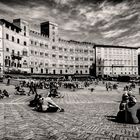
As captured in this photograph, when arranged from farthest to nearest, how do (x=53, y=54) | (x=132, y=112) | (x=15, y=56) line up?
(x=53, y=54)
(x=15, y=56)
(x=132, y=112)

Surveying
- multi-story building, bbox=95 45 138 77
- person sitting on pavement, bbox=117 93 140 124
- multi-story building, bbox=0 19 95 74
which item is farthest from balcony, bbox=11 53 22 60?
person sitting on pavement, bbox=117 93 140 124

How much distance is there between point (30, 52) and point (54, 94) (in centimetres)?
4205

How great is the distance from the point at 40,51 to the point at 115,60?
117 ft

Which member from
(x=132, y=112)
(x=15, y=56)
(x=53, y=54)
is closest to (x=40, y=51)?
(x=53, y=54)

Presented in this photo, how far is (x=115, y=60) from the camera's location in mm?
79875

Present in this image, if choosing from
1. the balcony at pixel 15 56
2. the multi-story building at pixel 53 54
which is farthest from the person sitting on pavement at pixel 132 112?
the balcony at pixel 15 56

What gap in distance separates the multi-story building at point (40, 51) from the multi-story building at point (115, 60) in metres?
3.91

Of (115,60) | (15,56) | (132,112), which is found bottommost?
(132,112)

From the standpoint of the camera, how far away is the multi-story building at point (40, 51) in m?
47.2

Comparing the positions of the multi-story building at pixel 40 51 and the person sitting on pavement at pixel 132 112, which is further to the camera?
the multi-story building at pixel 40 51

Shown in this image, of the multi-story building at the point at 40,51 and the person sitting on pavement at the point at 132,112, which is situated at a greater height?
the multi-story building at the point at 40,51

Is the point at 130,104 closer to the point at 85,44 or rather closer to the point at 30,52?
the point at 30,52

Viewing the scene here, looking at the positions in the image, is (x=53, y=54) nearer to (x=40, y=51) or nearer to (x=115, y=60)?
(x=40, y=51)

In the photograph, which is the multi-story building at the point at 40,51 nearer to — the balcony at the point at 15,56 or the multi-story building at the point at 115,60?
the balcony at the point at 15,56
